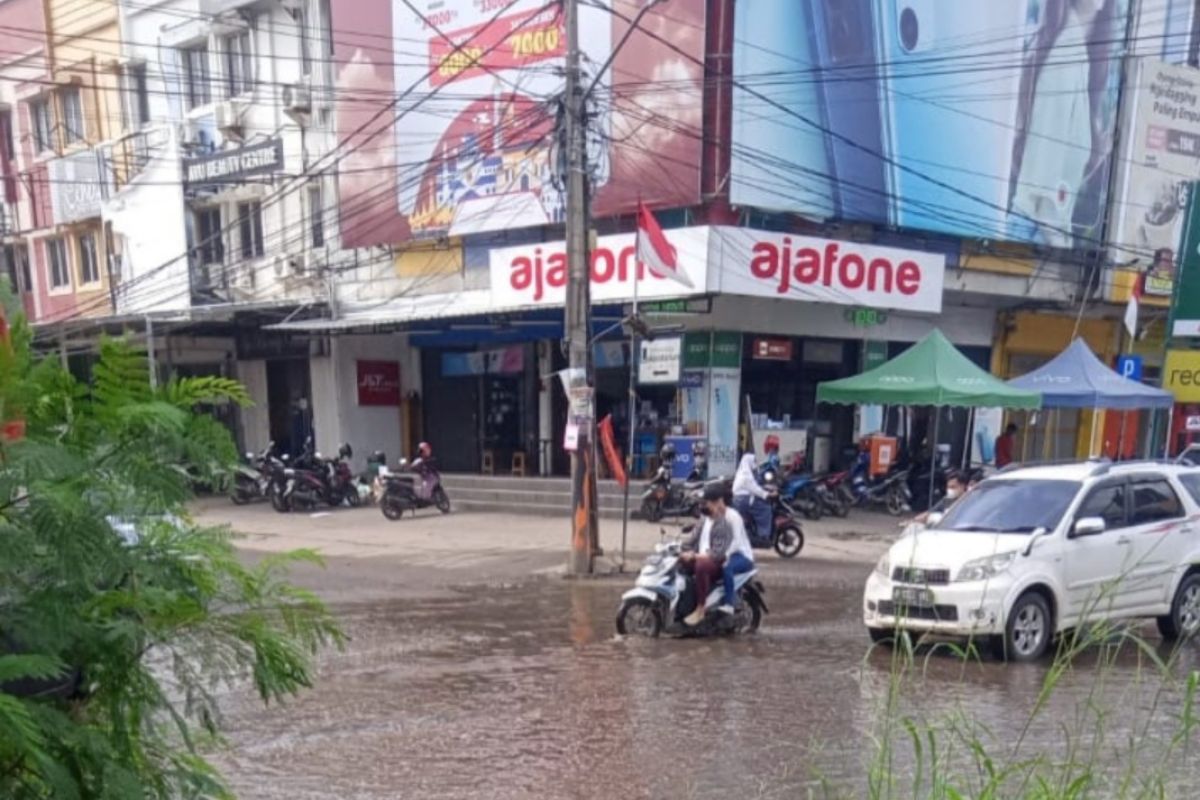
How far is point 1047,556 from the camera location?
8.49 m

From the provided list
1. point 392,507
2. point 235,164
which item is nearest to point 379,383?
point 392,507

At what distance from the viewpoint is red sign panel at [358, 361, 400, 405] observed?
2328 centimetres

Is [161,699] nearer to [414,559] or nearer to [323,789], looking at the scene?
[323,789]

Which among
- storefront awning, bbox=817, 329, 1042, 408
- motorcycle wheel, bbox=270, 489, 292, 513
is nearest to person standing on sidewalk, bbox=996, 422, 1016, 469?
Result: storefront awning, bbox=817, 329, 1042, 408

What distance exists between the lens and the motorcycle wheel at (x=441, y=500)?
19141 mm

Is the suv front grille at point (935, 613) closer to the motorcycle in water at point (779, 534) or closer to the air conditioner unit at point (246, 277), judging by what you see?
the motorcycle in water at point (779, 534)

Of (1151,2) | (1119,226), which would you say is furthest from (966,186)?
(1151,2)

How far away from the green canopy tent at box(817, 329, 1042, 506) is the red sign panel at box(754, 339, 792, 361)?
273 cm

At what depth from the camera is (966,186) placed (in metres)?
21.0

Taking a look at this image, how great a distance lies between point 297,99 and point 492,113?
547 cm

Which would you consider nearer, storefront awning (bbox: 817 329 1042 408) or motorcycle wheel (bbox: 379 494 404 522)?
storefront awning (bbox: 817 329 1042 408)

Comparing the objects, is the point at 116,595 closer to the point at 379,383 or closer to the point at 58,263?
the point at 379,383

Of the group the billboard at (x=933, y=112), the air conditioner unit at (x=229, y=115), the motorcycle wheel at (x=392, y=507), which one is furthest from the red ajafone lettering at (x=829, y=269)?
the air conditioner unit at (x=229, y=115)

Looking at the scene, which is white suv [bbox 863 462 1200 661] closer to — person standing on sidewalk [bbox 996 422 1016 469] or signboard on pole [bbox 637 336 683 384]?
→ signboard on pole [bbox 637 336 683 384]
